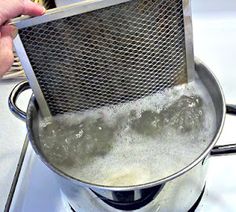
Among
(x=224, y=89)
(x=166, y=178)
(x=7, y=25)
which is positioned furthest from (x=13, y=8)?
(x=224, y=89)

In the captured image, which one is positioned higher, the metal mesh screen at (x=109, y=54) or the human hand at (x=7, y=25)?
the human hand at (x=7, y=25)

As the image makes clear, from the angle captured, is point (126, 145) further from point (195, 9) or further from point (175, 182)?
point (195, 9)

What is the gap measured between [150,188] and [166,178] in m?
0.04

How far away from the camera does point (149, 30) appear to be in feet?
2.02

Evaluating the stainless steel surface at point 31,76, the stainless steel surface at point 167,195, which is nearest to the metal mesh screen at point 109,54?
the stainless steel surface at point 31,76

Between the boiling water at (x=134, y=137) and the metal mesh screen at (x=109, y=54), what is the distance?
0.03 metres

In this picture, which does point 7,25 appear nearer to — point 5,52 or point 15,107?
point 5,52

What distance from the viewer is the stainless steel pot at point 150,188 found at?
0.51 metres

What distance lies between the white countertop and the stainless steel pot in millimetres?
82

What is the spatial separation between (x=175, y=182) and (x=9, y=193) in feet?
1.24

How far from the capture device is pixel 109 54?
0.63m

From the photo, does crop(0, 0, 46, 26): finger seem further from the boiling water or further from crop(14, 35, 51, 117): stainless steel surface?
the boiling water

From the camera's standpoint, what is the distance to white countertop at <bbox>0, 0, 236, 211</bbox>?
727mm

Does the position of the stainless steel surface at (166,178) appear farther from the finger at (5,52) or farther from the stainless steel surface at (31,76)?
the finger at (5,52)
